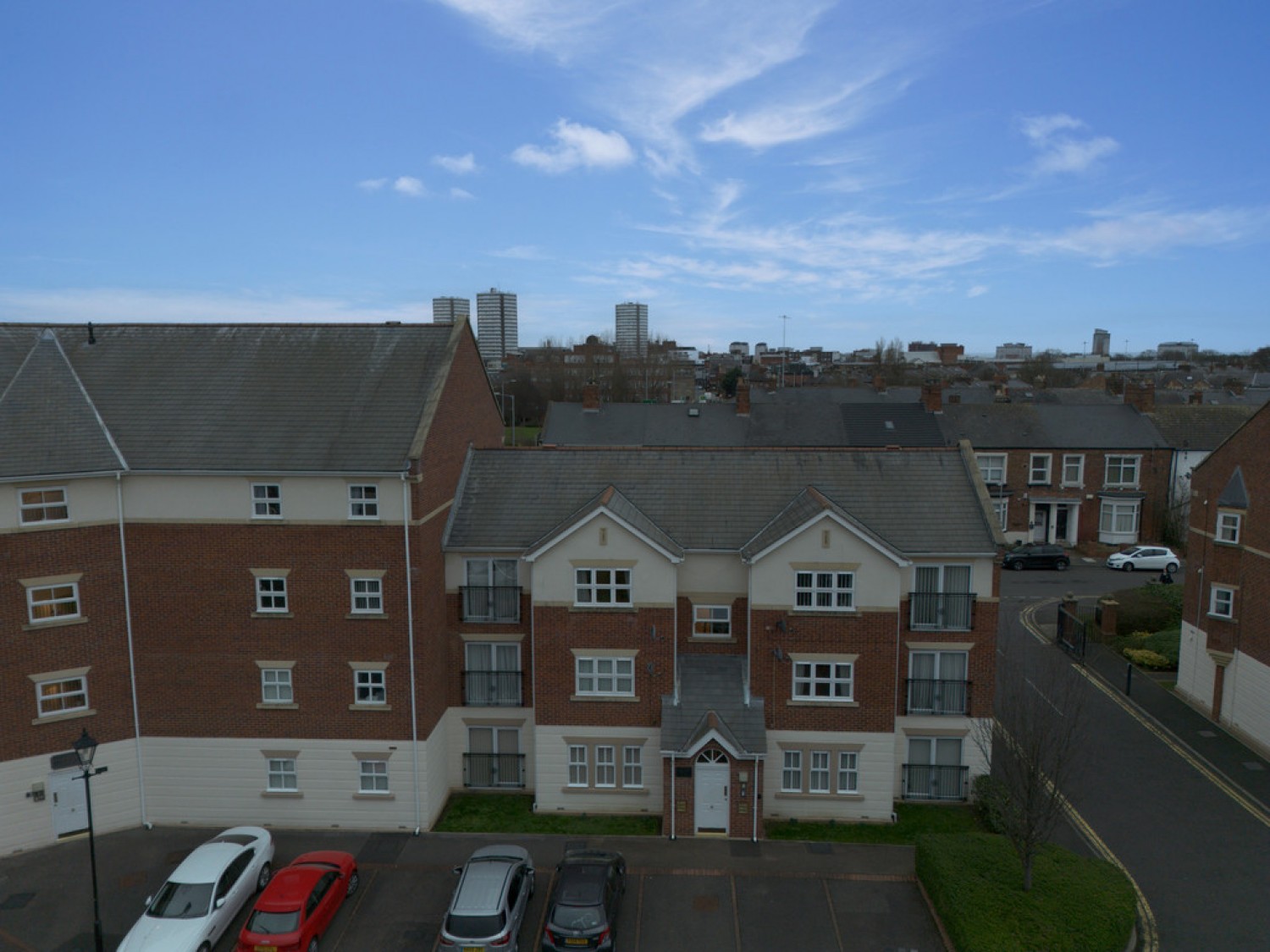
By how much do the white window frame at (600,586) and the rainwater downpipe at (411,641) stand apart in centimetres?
412

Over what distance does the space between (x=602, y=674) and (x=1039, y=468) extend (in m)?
40.6

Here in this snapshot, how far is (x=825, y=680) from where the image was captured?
22.0 meters

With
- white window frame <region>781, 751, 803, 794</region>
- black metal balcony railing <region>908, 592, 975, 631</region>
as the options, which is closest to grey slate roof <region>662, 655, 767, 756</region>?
white window frame <region>781, 751, 803, 794</region>

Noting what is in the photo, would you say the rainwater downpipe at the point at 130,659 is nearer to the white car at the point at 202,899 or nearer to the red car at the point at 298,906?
the white car at the point at 202,899

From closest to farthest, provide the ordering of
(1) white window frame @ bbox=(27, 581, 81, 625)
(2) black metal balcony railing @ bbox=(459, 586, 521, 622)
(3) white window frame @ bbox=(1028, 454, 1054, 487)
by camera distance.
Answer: (1) white window frame @ bbox=(27, 581, 81, 625) < (2) black metal balcony railing @ bbox=(459, 586, 521, 622) < (3) white window frame @ bbox=(1028, 454, 1054, 487)

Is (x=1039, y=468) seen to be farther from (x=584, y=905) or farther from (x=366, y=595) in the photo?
(x=584, y=905)

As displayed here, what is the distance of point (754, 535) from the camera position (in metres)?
23.0

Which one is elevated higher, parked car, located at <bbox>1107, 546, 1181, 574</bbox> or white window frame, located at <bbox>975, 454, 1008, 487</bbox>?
white window frame, located at <bbox>975, 454, 1008, 487</bbox>

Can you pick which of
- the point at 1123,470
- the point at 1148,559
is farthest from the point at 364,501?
the point at 1123,470

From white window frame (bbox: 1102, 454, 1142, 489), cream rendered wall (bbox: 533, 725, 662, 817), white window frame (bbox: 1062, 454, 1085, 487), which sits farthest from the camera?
white window frame (bbox: 1062, 454, 1085, 487)

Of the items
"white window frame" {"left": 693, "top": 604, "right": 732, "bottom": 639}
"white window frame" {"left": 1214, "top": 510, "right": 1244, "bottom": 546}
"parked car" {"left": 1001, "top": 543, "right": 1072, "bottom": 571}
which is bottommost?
"parked car" {"left": 1001, "top": 543, "right": 1072, "bottom": 571}

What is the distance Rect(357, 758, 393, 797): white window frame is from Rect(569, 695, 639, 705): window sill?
5.11 meters

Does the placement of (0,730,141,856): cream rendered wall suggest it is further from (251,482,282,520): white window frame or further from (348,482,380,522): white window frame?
(348,482,380,522): white window frame

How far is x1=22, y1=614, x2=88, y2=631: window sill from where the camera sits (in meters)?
20.4
